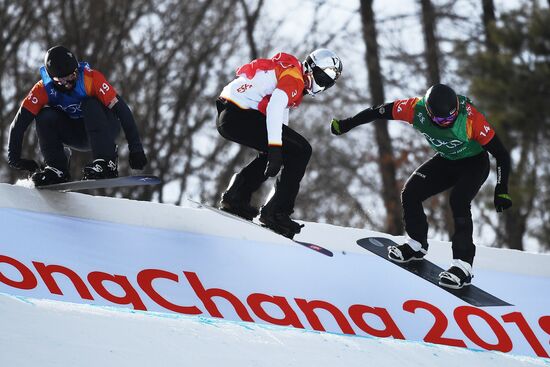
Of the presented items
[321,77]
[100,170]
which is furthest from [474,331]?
[100,170]

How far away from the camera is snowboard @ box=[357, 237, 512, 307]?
7781 millimetres

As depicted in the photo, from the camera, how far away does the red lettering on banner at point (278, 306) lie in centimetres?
787

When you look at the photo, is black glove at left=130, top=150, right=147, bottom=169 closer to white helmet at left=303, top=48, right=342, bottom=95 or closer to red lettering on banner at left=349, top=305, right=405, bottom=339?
white helmet at left=303, top=48, right=342, bottom=95

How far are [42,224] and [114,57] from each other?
11769mm

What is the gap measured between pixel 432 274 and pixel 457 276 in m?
0.24

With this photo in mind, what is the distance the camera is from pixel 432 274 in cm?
800

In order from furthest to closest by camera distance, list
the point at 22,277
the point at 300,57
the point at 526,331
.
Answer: the point at 300,57, the point at 526,331, the point at 22,277

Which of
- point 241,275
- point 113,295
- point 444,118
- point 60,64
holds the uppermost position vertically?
point 60,64

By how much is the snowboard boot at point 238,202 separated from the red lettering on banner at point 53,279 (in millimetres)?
1175

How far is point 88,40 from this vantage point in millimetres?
18578

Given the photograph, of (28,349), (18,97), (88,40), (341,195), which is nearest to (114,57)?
(88,40)

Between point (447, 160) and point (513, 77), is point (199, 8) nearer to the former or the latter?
point (513, 77)

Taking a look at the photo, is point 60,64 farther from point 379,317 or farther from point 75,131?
point 379,317

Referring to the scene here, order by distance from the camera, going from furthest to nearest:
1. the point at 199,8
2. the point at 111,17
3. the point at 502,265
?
the point at 199,8 → the point at 111,17 → the point at 502,265
